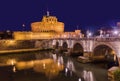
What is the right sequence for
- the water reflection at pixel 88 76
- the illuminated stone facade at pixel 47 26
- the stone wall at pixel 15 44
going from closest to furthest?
the water reflection at pixel 88 76 < the stone wall at pixel 15 44 < the illuminated stone facade at pixel 47 26

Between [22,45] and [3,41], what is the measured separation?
9153mm

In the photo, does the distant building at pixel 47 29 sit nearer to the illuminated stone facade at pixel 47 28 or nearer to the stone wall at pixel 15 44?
the illuminated stone facade at pixel 47 28

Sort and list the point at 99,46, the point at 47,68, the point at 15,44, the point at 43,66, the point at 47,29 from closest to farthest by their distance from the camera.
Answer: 1. the point at 47,68
2. the point at 43,66
3. the point at 99,46
4. the point at 15,44
5. the point at 47,29

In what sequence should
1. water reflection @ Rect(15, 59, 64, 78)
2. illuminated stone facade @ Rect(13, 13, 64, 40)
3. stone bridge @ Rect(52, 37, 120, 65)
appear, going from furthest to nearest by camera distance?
illuminated stone facade @ Rect(13, 13, 64, 40) → stone bridge @ Rect(52, 37, 120, 65) → water reflection @ Rect(15, 59, 64, 78)

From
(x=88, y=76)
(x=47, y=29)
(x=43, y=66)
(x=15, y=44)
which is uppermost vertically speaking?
(x=47, y=29)

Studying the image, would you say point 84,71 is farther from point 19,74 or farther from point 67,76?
point 19,74

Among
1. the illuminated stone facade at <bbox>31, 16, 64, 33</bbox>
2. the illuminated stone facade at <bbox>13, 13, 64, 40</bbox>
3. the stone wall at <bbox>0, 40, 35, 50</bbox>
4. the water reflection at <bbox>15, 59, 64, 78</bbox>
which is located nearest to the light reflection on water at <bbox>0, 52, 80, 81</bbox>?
the water reflection at <bbox>15, 59, 64, 78</bbox>

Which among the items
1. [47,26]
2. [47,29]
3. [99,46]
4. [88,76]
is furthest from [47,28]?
[88,76]

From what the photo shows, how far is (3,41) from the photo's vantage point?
8156 centimetres

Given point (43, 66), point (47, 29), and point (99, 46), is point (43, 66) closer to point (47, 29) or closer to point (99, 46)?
point (99, 46)

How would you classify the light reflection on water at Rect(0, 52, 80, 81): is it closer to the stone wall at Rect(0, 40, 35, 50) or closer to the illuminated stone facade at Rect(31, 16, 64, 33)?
the stone wall at Rect(0, 40, 35, 50)

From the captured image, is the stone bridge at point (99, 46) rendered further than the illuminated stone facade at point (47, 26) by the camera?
No

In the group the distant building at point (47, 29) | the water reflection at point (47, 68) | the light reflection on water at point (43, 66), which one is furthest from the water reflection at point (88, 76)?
the distant building at point (47, 29)

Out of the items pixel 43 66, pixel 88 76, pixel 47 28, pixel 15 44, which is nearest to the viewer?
pixel 88 76
